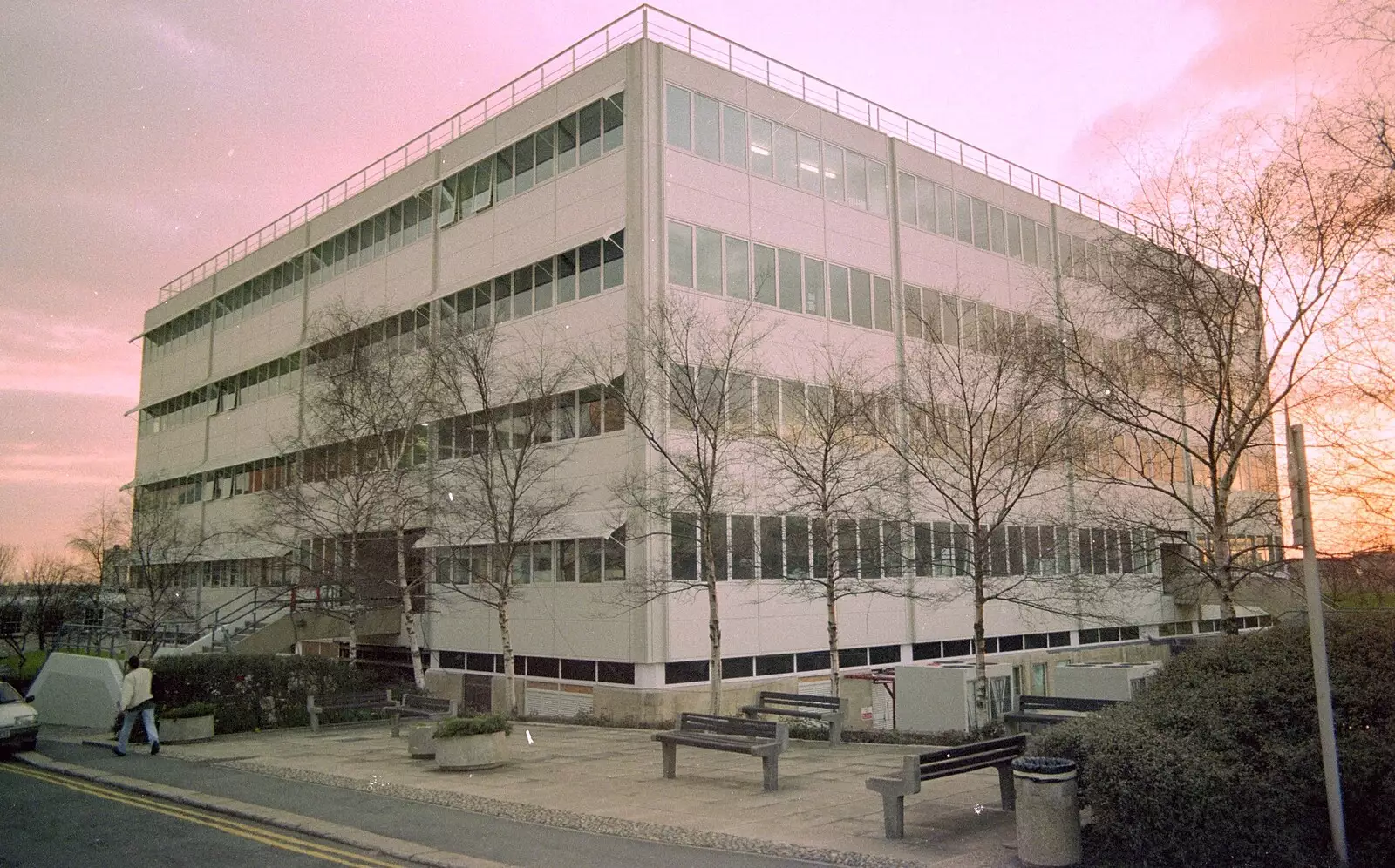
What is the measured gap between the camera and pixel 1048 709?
1337 centimetres

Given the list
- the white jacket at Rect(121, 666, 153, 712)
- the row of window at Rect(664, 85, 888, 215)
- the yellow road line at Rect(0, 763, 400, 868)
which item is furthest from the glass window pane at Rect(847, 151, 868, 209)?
the yellow road line at Rect(0, 763, 400, 868)

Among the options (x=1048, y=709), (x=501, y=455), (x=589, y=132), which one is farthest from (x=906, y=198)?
(x=1048, y=709)

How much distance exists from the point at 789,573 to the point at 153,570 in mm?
38788

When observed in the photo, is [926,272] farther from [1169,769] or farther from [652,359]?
[1169,769]

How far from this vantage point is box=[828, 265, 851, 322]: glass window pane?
29375mm

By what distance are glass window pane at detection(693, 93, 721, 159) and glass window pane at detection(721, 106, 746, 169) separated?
176 mm

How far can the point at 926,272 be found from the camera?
32.9 metres

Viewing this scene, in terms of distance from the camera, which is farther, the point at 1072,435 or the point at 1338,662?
the point at 1072,435

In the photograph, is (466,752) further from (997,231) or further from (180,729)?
(997,231)

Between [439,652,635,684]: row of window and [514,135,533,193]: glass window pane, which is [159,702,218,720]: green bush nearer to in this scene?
[439,652,635,684]: row of window

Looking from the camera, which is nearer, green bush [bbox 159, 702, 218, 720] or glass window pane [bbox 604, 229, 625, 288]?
green bush [bbox 159, 702, 218, 720]

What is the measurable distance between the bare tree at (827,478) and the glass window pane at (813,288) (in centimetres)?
131

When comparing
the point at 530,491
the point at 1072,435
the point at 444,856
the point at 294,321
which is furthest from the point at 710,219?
the point at 294,321

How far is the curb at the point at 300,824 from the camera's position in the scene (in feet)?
30.3
